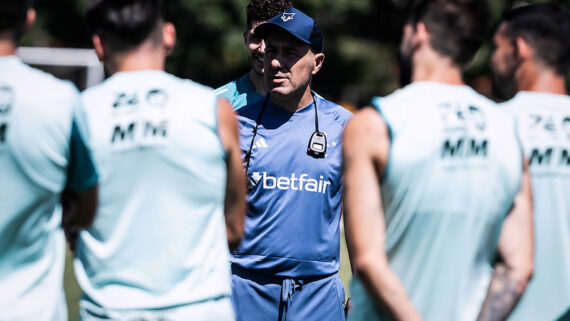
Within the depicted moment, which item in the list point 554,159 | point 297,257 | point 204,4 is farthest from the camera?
point 204,4

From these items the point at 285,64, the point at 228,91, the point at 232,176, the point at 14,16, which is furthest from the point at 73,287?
the point at 14,16

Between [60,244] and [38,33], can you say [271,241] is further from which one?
[38,33]

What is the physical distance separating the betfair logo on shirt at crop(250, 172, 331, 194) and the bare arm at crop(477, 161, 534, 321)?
1.88 meters

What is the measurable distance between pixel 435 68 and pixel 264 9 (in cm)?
285

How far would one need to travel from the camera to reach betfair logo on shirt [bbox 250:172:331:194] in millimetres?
5047

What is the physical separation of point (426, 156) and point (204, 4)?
1043 inches

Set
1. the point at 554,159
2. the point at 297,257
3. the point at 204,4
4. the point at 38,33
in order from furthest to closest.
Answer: the point at 38,33 < the point at 204,4 < the point at 297,257 < the point at 554,159

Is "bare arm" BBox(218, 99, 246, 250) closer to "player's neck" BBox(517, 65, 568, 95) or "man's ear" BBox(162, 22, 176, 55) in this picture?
"man's ear" BBox(162, 22, 176, 55)

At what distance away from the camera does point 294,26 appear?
523 centimetres

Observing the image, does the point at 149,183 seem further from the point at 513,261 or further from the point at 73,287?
the point at 73,287

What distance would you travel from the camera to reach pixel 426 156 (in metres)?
3.07

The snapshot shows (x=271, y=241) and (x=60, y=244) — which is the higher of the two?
(x=60, y=244)

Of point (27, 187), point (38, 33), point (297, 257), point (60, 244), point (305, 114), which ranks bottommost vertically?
point (38, 33)

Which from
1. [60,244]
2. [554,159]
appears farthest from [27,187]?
[554,159]
